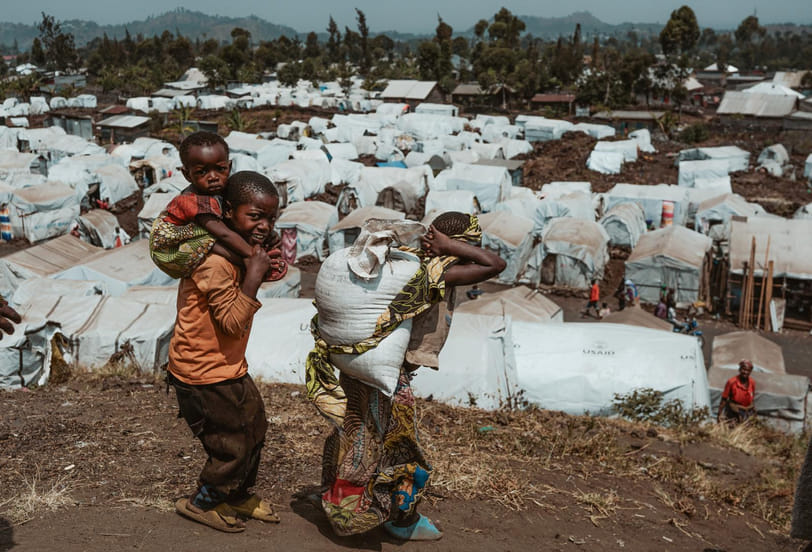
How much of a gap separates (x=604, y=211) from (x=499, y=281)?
622cm

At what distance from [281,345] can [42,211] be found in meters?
15.2

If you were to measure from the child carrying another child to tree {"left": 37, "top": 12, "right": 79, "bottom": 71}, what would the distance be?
285ft

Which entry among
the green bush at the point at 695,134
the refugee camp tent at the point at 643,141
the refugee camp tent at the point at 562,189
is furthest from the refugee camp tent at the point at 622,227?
the green bush at the point at 695,134

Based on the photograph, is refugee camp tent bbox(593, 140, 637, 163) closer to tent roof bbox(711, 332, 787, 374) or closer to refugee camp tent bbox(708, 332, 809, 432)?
tent roof bbox(711, 332, 787, 374)

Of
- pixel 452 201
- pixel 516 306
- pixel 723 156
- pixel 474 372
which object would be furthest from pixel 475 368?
pixel 723 156

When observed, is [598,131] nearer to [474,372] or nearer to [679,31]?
[679,31]

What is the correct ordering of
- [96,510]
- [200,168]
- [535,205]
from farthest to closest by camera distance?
[535,205] < [96,510] < [200,168]

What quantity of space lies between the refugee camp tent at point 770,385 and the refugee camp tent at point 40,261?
449 inches

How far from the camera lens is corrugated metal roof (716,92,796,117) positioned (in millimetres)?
40688

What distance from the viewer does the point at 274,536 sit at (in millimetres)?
3117

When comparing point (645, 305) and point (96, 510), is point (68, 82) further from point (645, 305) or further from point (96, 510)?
point (96, 510)

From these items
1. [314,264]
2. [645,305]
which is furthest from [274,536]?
[314,264]

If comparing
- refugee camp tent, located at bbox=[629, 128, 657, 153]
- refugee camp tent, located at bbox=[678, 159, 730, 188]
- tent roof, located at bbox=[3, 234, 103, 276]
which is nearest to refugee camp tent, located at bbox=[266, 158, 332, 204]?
tent roof, located at bbox=[3, 234, 103, 276]

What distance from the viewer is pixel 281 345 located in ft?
26.7
